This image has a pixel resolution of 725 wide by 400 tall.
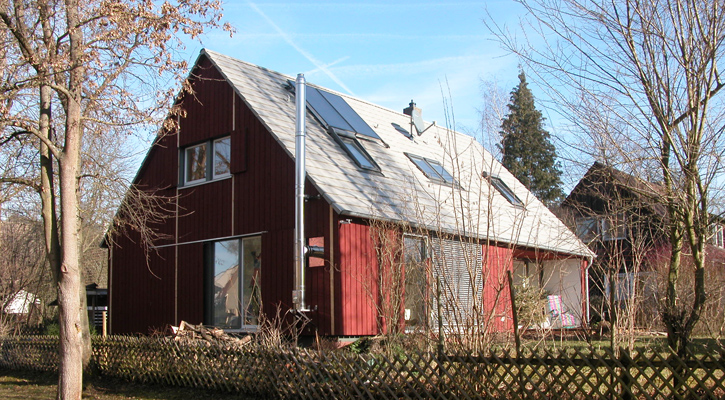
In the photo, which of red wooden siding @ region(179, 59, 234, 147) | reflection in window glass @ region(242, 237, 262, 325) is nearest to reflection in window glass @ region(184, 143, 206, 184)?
red wooden siding @ region(179, 59, 234, 147)

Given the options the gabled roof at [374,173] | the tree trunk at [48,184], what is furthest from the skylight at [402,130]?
the tree trunk at [48,184]

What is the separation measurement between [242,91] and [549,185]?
3017 centimetres

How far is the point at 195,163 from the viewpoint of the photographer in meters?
14.9

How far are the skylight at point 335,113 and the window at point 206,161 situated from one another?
2.24 meters

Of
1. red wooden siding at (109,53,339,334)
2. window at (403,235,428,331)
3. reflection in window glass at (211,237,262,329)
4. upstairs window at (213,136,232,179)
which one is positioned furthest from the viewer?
upstairs window at (213,136,232,179)

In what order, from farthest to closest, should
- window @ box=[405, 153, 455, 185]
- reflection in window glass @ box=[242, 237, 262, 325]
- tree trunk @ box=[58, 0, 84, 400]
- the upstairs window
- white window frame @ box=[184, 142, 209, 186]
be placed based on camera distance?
→ 1. window @ box=[405, 153, 455, 185]
2. white window frame @ box=[184, 142, 209, 186]
3. the upstairs window
4. reflection in window glass @ box=[242, 237, 262, 325]
5. tree trunk @ box=[58, 0, 84, 400]

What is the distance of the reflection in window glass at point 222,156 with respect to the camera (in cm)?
1411

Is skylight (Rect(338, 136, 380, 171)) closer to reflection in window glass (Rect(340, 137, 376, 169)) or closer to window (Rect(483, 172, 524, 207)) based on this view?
reflection in window glass (Rect(340, 137, 376, 169))

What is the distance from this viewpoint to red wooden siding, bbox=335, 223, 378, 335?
1155cm

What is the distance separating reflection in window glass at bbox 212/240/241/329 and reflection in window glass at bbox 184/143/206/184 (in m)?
1.79

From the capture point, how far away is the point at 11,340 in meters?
14.2

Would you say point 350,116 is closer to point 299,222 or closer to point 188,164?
point 188,164

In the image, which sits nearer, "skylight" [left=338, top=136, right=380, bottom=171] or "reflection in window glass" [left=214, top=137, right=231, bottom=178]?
"skylight" [left=338, top=136, right=380, bottom=171]

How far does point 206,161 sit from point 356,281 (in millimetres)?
4949
